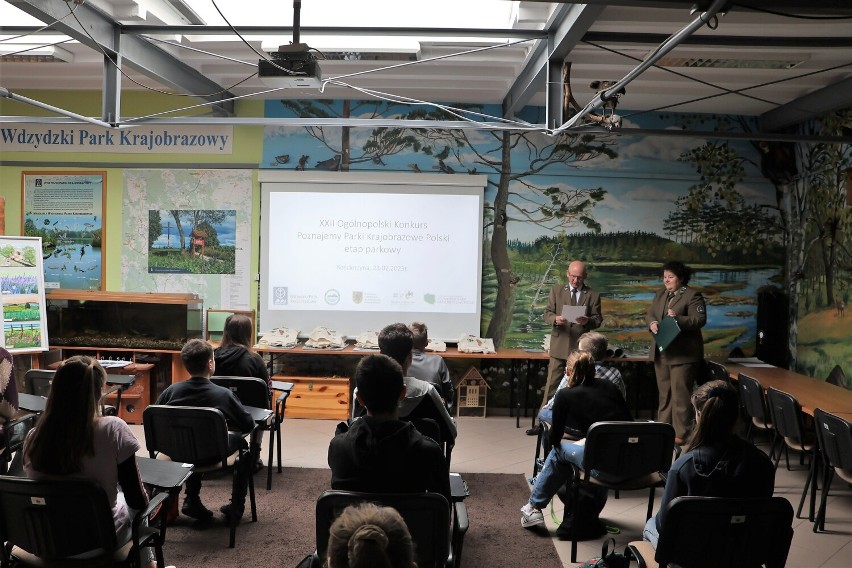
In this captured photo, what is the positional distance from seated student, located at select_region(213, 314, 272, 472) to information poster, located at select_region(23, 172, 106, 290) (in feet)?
11.8

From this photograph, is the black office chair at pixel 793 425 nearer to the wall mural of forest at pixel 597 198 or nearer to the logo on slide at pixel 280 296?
the wall mural of forest at pixel 597 198

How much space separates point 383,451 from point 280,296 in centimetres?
525

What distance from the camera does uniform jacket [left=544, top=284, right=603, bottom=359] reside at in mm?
6684

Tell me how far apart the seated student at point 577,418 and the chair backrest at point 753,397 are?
2.03 m

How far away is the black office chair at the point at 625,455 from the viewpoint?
370 cm

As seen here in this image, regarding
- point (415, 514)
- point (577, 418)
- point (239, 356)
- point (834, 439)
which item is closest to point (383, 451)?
point (415, 514)

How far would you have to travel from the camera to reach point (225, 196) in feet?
25.1

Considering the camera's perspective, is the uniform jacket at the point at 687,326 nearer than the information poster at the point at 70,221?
Yes

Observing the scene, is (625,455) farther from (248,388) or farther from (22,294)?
(22,294)

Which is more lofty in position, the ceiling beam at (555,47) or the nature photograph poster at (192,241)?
the ceiling beam at (555,47)

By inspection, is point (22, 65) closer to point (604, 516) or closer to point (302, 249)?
point (302, 249)

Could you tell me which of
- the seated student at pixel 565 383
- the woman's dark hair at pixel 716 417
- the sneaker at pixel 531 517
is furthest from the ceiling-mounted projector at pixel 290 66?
the sneaker at pixel 531 517

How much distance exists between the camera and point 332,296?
299 inches

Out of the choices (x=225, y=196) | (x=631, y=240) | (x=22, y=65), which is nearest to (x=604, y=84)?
(x=631, y=240)
